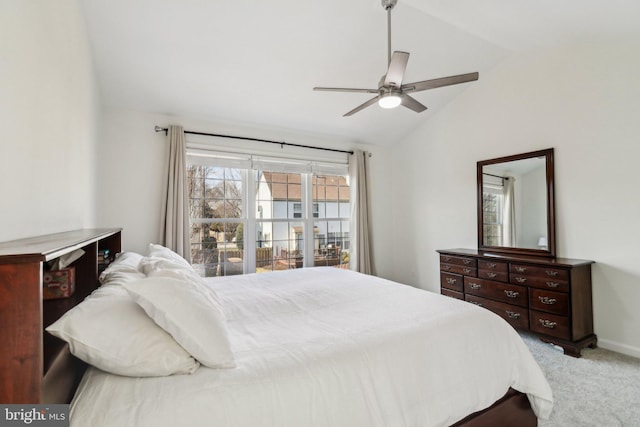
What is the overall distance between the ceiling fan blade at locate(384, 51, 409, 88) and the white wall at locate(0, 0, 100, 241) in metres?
1.81

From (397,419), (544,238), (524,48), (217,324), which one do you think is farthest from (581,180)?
(217,324)

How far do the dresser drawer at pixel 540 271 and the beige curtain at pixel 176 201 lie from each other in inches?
136

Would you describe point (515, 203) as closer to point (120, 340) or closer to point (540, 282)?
point (540, 282)

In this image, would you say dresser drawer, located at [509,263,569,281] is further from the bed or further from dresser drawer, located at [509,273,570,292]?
the bed

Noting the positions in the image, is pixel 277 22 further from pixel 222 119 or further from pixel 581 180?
pixel 581 180

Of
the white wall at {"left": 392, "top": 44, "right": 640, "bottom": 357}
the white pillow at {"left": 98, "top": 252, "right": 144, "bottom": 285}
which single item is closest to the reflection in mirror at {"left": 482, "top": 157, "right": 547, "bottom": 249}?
the white wall at {"left": 392, "top": 44, "right": 640, "bottom": 357}

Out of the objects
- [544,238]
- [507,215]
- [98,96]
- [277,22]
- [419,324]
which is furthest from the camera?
[507,215]

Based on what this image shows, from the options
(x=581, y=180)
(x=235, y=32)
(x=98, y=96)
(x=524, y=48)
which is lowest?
(x=581, y=180)

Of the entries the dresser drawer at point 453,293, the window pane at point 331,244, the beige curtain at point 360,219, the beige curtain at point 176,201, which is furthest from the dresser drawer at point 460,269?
the beige curtain at point 176,201

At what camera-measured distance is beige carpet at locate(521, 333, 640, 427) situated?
177 cm

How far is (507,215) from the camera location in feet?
11.4

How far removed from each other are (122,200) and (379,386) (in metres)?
3.26

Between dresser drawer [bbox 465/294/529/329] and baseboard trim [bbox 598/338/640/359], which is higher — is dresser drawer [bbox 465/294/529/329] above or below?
above

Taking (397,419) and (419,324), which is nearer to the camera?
(397,419)
